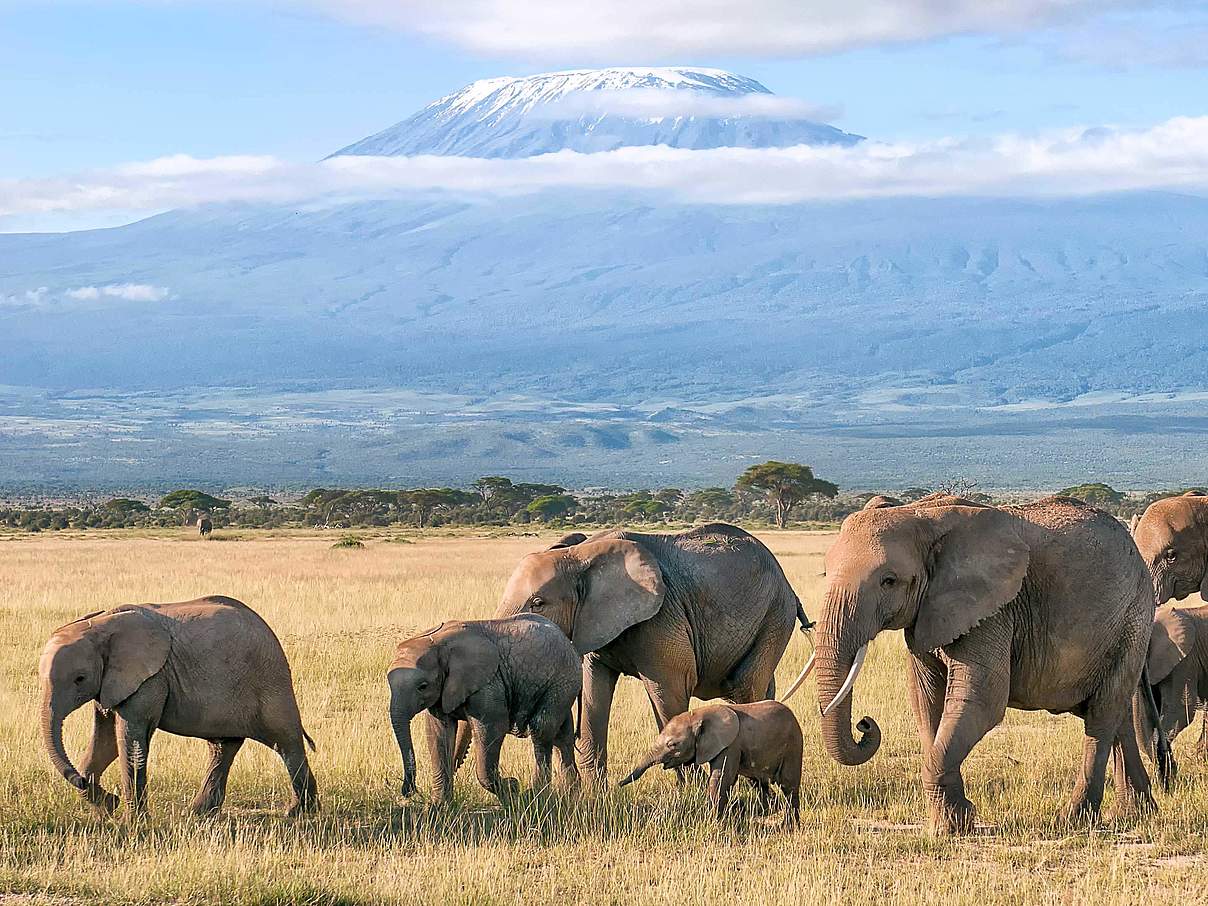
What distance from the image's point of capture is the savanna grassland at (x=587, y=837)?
10062 millimetres

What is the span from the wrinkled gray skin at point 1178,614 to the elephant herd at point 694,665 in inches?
27.9

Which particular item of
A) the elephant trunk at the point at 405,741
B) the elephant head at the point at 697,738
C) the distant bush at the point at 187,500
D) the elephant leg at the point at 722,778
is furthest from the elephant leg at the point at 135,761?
the distant bush at the point at 187,500

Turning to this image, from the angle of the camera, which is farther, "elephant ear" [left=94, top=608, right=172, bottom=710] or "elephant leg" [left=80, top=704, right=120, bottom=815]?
"elephant leg" [left=80, top=704, right=120, bottom=815]

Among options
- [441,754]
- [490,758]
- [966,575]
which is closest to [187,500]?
[441,754]

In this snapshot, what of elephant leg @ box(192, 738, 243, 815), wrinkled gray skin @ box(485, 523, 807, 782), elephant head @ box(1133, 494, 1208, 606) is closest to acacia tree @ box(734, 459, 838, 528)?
elephant head @ box(1133, 494, 1208, 606)

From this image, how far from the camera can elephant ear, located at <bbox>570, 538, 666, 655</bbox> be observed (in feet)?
43.1

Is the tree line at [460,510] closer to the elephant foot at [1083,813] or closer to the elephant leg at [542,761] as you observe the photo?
the elephant leg at [542,761]

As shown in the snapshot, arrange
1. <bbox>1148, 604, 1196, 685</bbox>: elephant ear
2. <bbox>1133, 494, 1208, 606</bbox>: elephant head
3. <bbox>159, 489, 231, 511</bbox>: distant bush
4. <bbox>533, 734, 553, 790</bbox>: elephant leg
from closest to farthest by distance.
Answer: <bbox>533, 734, 553, 790</bbox>: elephant leg, <bbox>1148, 604, 1196, 685</bbox>: elephant ear, <bbox>1133, 494, 1208, 606</bbox>: elephant head, <bbox>159, 489, 231, 511</bbox>: distant bush

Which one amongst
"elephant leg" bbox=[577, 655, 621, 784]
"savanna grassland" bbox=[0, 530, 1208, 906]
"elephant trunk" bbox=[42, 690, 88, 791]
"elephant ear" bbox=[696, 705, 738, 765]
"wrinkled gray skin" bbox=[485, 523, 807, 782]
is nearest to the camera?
"savanna grassland" bbox=[0, 530, 1208, 906]

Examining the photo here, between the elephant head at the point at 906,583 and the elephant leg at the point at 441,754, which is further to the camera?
the elephant leg at the point at 441,754

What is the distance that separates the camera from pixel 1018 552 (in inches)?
450

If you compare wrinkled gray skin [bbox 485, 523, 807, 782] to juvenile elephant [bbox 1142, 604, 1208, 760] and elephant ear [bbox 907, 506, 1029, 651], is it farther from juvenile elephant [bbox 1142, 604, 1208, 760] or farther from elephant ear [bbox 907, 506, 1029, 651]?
juvenile elephant [bbox 1142, 604, 1208, 760]

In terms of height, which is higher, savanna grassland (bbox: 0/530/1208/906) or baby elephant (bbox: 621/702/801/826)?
baby elephant (bbox: 621/702/801/826)

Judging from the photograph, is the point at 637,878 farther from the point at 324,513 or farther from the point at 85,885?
the point at 324,513
